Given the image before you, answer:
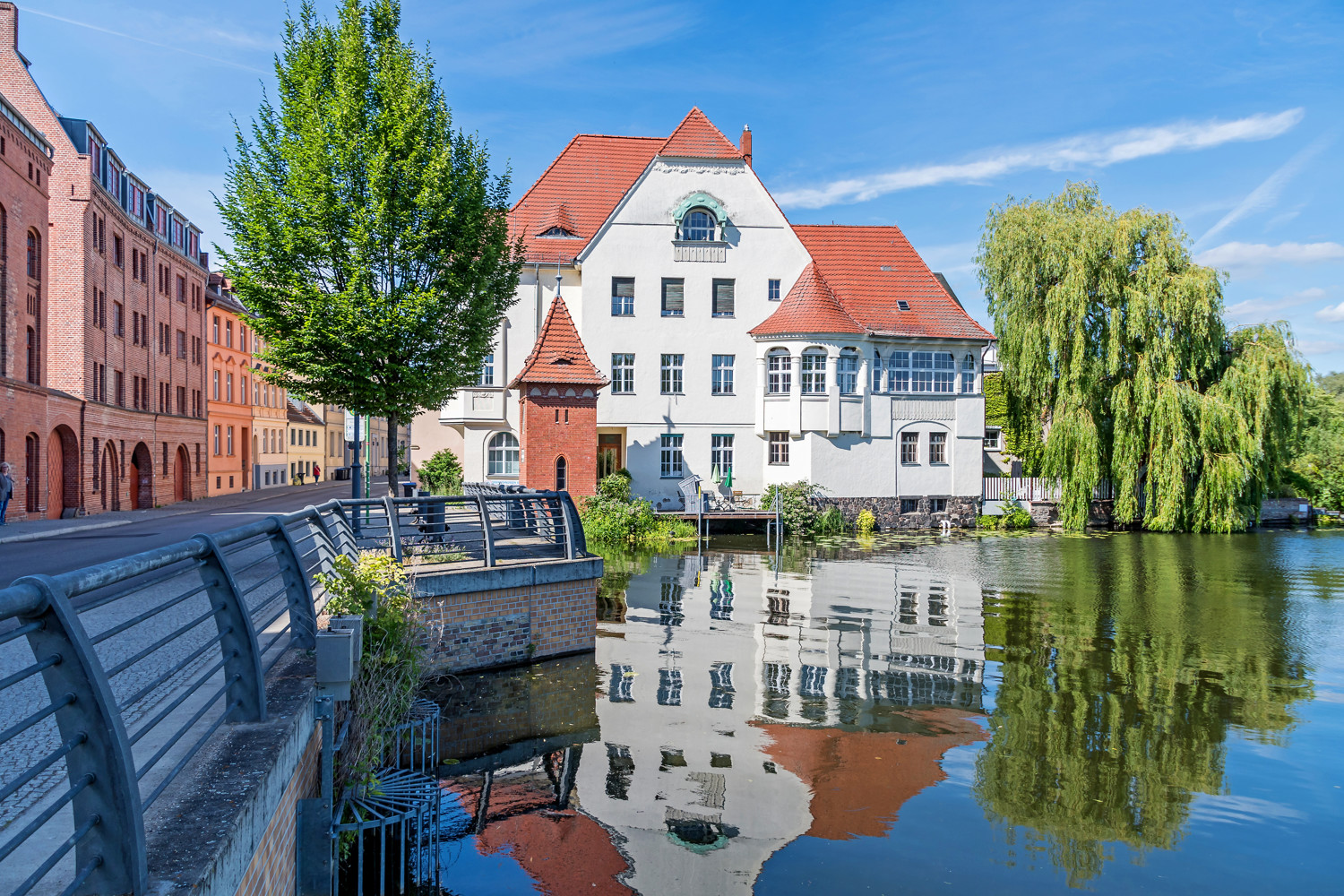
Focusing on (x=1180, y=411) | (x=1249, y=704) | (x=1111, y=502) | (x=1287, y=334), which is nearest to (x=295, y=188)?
(x=1249, y=704)

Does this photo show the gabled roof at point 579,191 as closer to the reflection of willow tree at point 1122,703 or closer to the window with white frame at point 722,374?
the window with white frame at point 722,374

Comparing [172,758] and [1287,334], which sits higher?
[1287,334]

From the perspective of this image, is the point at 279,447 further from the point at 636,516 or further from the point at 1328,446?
the point at 1328,446

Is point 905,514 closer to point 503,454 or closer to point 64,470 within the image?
point 503,454

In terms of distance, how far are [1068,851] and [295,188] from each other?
14489 mm

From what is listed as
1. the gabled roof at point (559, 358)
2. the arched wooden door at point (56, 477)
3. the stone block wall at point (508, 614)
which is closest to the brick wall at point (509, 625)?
the stone block wall at point (508, 614)

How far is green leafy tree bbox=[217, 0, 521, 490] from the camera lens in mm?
15117

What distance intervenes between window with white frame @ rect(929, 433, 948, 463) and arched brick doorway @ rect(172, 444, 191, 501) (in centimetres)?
3225

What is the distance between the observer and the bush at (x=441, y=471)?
105 feet

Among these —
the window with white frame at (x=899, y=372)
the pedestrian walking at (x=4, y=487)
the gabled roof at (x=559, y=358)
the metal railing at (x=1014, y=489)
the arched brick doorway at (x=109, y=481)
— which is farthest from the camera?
the metal railing at (x=1014, y=489)

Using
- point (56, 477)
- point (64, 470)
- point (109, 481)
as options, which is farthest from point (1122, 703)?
point (109, 481)

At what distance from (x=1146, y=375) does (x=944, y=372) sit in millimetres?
6808

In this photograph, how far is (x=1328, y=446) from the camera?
4003 centimetres

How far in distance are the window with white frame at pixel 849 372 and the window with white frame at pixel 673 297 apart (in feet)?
19.9
